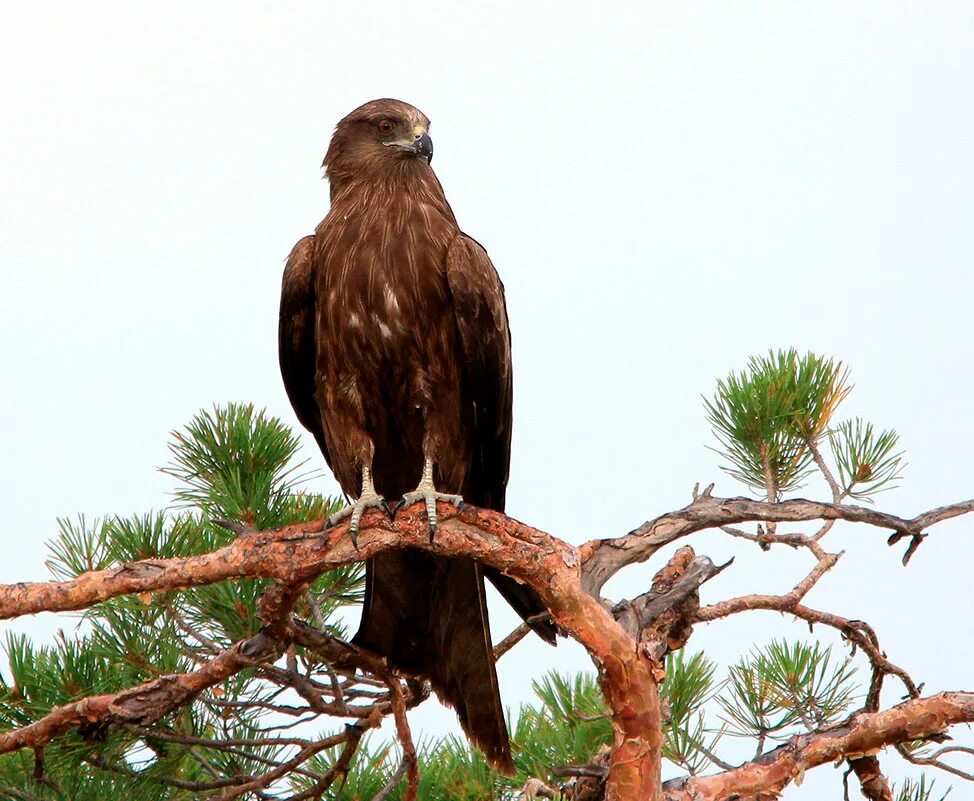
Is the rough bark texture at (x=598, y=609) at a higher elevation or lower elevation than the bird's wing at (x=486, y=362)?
lower

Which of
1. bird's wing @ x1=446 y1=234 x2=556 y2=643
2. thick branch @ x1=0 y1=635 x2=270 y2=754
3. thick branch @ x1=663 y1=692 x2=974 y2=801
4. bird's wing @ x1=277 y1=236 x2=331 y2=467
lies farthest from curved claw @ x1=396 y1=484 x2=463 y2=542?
thick branch @ x1=663 y1=692 x2=974 y2=801

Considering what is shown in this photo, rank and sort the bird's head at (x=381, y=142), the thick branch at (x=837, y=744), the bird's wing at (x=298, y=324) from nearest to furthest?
the thick branch at (x=837, y=744) → the bird's wing at (x=298, y=324) → the bird's head at (x=381, y=142)

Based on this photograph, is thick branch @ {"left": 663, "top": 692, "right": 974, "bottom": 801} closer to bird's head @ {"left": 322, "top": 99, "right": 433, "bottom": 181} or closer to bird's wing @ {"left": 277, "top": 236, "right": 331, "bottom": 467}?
bird's wing @ {"left": 277, "top": 236, "right": 331, "bottom": 467}

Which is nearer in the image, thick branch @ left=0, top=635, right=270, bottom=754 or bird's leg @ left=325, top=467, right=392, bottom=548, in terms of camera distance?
thick branch @ left=0, top=635, right=270, bottom=754

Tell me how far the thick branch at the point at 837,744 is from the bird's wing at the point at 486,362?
→ 2.11 ft

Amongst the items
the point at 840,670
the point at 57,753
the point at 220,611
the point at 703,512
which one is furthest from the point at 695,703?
the point at 57,753

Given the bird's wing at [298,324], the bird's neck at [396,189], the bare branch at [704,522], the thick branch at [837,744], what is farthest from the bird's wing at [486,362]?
Result: the thick branch at [837,744]

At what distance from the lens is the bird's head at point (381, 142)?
13.7 feet

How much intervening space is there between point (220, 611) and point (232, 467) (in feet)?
1.44

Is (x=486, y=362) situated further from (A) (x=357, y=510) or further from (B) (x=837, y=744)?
(B) (x=837, y=744)

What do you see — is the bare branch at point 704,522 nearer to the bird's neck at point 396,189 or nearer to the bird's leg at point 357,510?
the bird's leg at point 357,510

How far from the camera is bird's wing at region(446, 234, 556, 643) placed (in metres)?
3.68

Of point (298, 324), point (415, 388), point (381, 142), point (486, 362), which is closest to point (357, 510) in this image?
point (415, 388)

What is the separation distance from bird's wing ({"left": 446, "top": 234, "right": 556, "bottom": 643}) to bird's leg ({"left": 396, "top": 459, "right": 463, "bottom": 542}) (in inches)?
12.9
